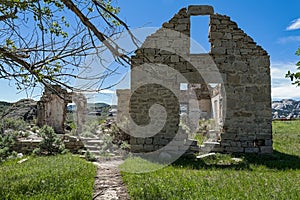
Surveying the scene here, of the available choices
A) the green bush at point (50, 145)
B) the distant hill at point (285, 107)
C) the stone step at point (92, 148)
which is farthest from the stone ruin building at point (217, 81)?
the distant hill at point (285, 107)

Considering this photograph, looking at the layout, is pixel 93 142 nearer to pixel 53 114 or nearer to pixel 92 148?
pixel 92 148

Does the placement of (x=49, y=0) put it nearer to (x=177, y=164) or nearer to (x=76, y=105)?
(x=177, y=164)

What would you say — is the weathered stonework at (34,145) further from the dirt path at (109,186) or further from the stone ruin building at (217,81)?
the dirt path at (109,186)

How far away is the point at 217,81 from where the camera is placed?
31.6ft

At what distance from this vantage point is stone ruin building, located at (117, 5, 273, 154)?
946 cm

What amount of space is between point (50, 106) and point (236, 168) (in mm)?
11353

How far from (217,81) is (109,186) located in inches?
228

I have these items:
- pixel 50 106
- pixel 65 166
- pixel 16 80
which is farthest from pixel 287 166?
pixel 50 106

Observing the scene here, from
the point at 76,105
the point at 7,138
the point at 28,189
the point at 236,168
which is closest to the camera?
the point at 28,189

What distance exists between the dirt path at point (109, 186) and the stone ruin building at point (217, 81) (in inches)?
125

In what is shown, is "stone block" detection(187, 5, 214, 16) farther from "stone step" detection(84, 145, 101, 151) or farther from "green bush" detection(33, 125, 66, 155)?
"green bush" detection(33, 125, 66, 155)

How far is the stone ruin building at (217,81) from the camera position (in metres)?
9.46

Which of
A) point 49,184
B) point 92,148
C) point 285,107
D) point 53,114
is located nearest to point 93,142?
point 92,148

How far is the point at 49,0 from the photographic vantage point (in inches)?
202
